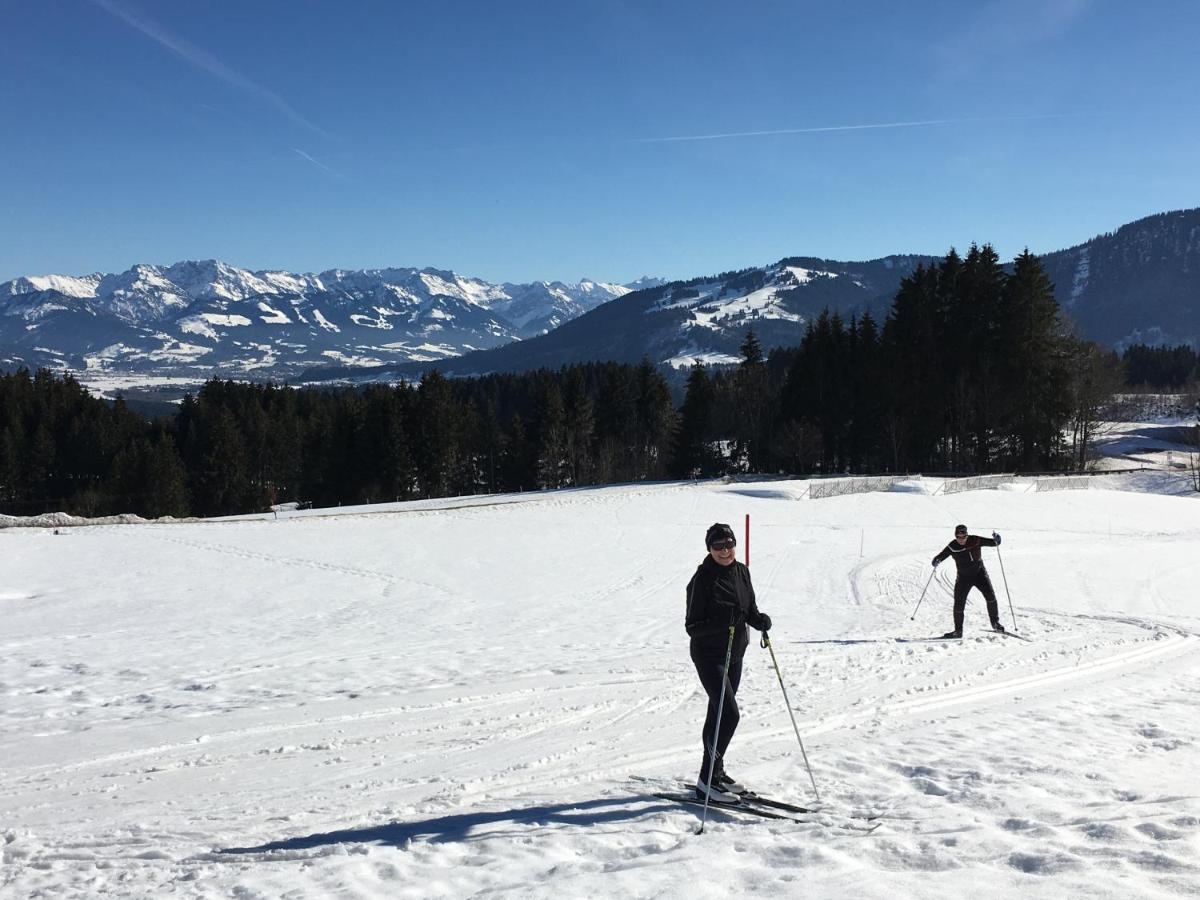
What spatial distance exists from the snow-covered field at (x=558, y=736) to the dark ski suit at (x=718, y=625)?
0.77 meters

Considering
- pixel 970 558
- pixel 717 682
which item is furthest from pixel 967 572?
pixel 717 682

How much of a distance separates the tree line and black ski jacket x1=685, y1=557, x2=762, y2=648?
169 ft

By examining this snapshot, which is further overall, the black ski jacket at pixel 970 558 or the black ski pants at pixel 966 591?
the black ski jacket at pixel 970 558

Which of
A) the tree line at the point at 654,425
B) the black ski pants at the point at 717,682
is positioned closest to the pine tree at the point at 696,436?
the tree line at the point at 654,425

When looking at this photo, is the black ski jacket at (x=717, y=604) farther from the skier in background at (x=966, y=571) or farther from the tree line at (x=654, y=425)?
the tree line at (x=654, y=425)

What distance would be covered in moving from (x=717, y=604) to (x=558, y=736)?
316 cm

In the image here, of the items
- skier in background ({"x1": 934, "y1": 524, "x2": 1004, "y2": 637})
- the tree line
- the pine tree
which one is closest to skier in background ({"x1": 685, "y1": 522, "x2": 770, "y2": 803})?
skier in background ({"x1": 934, "y1": 524, "x2": 1004, "y2": 637})

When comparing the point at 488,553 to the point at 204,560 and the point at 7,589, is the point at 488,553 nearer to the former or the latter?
the point at 204,560

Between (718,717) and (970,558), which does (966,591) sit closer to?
(970,558)

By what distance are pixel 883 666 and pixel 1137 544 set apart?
22.1 metres

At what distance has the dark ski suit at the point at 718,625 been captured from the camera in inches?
253

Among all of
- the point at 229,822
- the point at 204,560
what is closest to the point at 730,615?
the point at 229,822

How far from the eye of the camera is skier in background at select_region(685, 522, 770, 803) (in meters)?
6.43

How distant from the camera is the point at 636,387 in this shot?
282 ft
